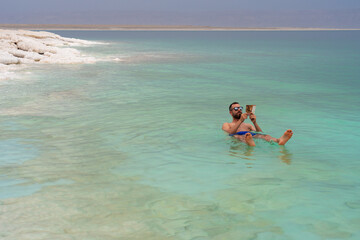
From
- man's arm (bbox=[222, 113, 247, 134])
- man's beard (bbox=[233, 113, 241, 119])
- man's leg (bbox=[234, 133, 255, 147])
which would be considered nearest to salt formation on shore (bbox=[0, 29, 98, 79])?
man's arm (bbox=[222, 113, 247, 134])

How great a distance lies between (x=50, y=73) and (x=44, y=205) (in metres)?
14.3

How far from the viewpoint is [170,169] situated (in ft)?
20.9

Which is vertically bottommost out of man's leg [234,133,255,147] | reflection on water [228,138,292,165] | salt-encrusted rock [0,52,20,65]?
salt-encrusted rock [0,52,20,65]

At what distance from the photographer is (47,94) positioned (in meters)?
13.1

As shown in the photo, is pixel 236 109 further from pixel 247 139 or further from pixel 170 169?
pixel 170 169

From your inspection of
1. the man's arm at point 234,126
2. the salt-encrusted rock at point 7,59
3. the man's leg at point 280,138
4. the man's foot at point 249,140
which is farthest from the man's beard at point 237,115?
the salt-encrusted rock at point 7,59

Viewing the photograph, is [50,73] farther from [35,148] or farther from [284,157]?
[284,157]

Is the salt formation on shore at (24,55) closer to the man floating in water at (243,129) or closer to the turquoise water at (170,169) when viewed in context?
the turquoise water at (170,169)

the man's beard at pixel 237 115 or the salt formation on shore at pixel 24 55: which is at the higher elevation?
the man's beard at pixel 237 115

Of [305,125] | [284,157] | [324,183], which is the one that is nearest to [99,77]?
[305,125]

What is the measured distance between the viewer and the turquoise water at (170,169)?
4.49m

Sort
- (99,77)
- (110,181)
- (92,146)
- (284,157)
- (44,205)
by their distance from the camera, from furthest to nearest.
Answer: (99,77) → (92,146) → (284,157) → (110,181) → (44,205)

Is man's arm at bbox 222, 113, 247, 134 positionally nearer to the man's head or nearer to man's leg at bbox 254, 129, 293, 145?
the man's head

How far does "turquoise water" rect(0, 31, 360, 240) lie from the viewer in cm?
449
